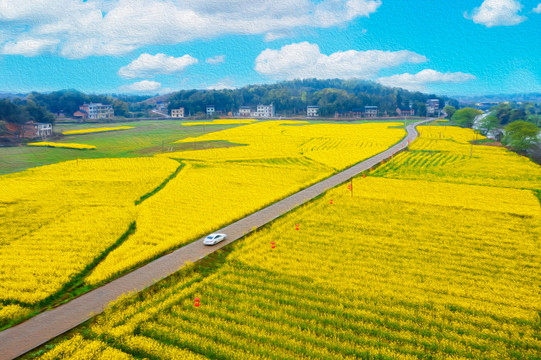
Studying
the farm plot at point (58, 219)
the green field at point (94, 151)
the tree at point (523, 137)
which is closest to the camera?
the farm plot at point (58, 219)

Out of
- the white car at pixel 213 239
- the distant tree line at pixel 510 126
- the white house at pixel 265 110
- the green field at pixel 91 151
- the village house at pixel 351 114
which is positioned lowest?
the white car at pixel 213 239

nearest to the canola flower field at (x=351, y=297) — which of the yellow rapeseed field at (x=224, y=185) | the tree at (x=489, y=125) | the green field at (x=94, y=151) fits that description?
the yellow rapeseed field at (x=224, y=185)

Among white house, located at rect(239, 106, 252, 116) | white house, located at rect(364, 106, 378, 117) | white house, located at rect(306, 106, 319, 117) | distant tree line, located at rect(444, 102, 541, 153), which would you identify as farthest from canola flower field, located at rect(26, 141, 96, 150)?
white house, located at rect(364, 106, 378, 117)

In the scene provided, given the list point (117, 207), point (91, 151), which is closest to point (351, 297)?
point (117, 207)

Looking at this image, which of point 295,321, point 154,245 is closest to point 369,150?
point 154,245

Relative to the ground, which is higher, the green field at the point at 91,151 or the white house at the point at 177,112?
the white house at the point at 177,112

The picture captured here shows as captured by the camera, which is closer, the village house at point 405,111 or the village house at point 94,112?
the village house at point 94,112

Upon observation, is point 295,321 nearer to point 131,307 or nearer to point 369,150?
point 131,307

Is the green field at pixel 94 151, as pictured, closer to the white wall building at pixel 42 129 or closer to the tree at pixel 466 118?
the white wall building at pixel 42 129
